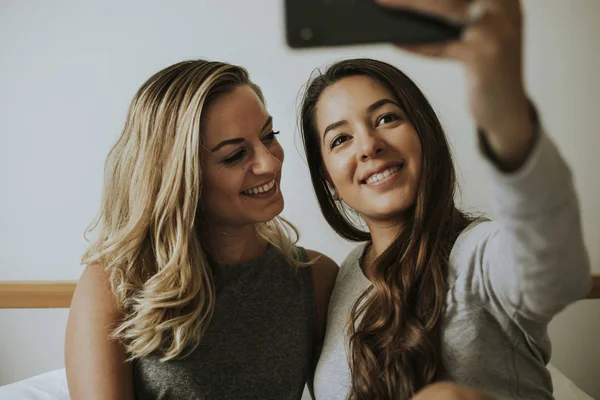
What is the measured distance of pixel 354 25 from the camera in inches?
15.7

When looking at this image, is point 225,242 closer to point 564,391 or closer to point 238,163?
point 238,163

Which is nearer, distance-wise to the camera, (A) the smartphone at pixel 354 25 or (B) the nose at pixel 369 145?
(A) the smartphone at pixel 354 25

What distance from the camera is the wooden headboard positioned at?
1.37m

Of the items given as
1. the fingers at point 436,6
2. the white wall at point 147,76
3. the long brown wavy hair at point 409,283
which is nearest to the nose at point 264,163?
the long brown wavy hair at point 409,283

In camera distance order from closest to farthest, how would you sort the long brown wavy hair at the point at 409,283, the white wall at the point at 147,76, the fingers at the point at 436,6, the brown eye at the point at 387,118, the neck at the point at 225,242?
the fingers at the point at 436,6 < the long brown wavy hair at the point at 409,283 < the brown eye at the point at 387,118 < the neck at the point at 225,242 < the white wall at the point at 147,76

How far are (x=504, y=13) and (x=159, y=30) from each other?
44.2 inches

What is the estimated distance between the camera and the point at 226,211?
0.95 meters

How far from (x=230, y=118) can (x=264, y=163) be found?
9 centimetres

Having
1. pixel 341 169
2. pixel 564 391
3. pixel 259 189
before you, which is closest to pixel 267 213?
pixel 259 189

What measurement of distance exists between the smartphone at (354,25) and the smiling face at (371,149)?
0.44 metres

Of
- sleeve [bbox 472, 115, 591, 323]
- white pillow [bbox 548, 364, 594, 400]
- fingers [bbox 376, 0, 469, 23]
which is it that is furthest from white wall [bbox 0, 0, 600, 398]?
fingers [bbox 376, 0, 469, 23]

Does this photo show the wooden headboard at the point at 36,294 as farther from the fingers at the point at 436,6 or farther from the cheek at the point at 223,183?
the fingers at the point at 436,6

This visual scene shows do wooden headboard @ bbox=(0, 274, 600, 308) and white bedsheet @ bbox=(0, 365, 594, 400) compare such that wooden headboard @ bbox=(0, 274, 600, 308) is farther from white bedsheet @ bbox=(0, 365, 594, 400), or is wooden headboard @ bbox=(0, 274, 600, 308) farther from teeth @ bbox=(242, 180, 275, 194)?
teeth @ bbox=(242, 180, 275, 194)

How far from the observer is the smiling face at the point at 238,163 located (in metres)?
0.92
